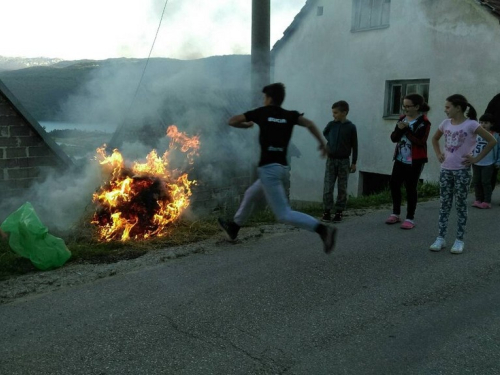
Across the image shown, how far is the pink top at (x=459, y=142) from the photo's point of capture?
5.19m

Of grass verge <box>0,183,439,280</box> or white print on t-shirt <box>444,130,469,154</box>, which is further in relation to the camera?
white print on t-shirt <box>444,130,469,154</box>

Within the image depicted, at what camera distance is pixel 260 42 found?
25.3 feet

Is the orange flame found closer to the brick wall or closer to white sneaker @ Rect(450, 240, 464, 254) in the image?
the brick wall

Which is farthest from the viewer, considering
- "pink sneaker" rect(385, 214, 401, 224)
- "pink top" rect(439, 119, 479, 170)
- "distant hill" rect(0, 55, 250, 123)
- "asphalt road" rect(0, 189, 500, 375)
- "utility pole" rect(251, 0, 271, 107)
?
"distant hill" rect(0, 55, 250, 123)

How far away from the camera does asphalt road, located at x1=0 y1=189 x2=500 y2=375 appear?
311 cm

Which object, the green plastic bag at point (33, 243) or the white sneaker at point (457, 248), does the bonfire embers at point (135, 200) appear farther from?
the white sneaker at point (457, 248)

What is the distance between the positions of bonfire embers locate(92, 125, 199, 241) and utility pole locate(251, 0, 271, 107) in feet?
6.97

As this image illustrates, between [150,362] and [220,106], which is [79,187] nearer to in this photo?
[150,362]

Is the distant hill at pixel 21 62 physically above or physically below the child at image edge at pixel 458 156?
above

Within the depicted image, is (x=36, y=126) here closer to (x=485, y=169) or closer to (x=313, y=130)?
(x=313, y=130)

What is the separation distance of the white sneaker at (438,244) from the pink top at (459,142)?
799 mm

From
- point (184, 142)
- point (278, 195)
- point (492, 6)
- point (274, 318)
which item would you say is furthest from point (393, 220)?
point (492, 6)

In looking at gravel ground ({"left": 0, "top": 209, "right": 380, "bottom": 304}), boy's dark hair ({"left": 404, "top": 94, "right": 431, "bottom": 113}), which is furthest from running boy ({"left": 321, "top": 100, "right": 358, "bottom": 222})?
gravel ground ({"left": 0, "top": 209, "right": 380, "bottom": 304})

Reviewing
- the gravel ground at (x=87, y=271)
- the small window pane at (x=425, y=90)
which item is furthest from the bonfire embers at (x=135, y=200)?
the small window pane at (x=425, y=90)
